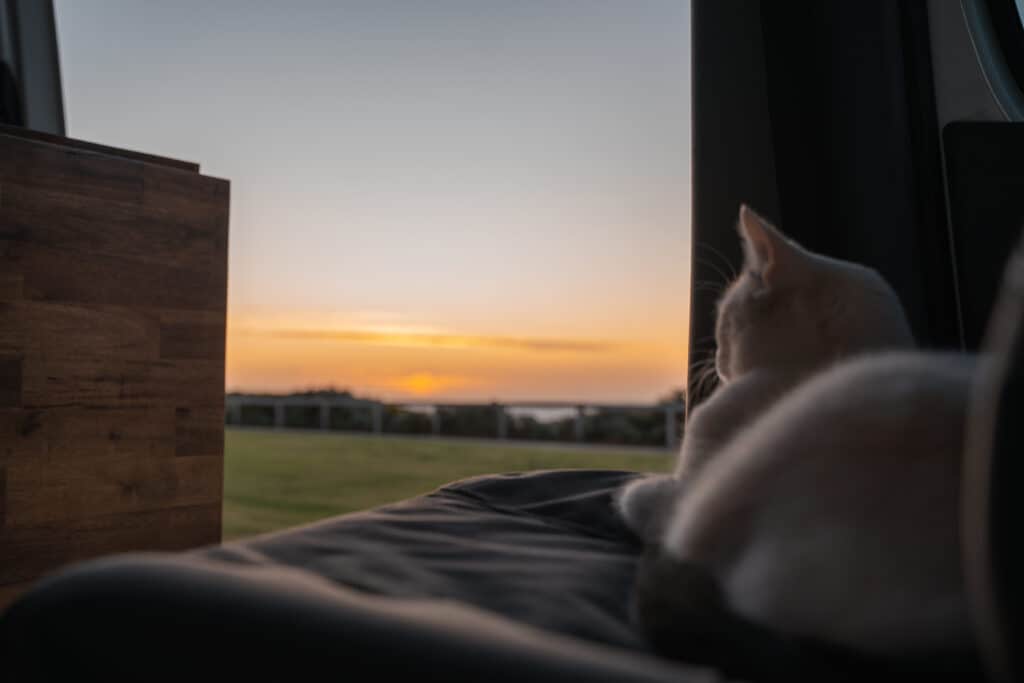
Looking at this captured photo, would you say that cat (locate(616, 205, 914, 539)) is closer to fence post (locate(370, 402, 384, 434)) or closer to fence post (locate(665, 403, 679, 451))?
fence post (locate(665, 403, 679, 451))

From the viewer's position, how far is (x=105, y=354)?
1813 millimetres

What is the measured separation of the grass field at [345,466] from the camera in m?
3.09

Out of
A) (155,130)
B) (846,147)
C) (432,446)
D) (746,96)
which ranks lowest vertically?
(432,446)

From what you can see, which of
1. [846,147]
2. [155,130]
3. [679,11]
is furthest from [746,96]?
[155,130]

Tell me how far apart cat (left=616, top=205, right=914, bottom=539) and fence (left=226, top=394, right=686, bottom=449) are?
9.65 ft

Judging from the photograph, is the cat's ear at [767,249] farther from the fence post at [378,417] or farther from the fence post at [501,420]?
the fence post at [378,417]

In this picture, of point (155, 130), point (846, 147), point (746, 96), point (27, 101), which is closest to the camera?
point (846, 147)

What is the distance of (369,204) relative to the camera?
3227 millimetres

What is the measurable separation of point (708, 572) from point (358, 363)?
326 cm

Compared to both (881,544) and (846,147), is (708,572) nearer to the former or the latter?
(881,544)

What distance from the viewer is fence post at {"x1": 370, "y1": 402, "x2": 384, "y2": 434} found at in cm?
491

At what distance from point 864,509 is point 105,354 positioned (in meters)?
1.82

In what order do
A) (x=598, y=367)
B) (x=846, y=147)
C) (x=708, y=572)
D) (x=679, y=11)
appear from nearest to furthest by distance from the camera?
(x=708, y=572) → (x=846, y=147) → (x=679, y=11) → (x=598, y=367)

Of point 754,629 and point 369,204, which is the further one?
point 369,204
